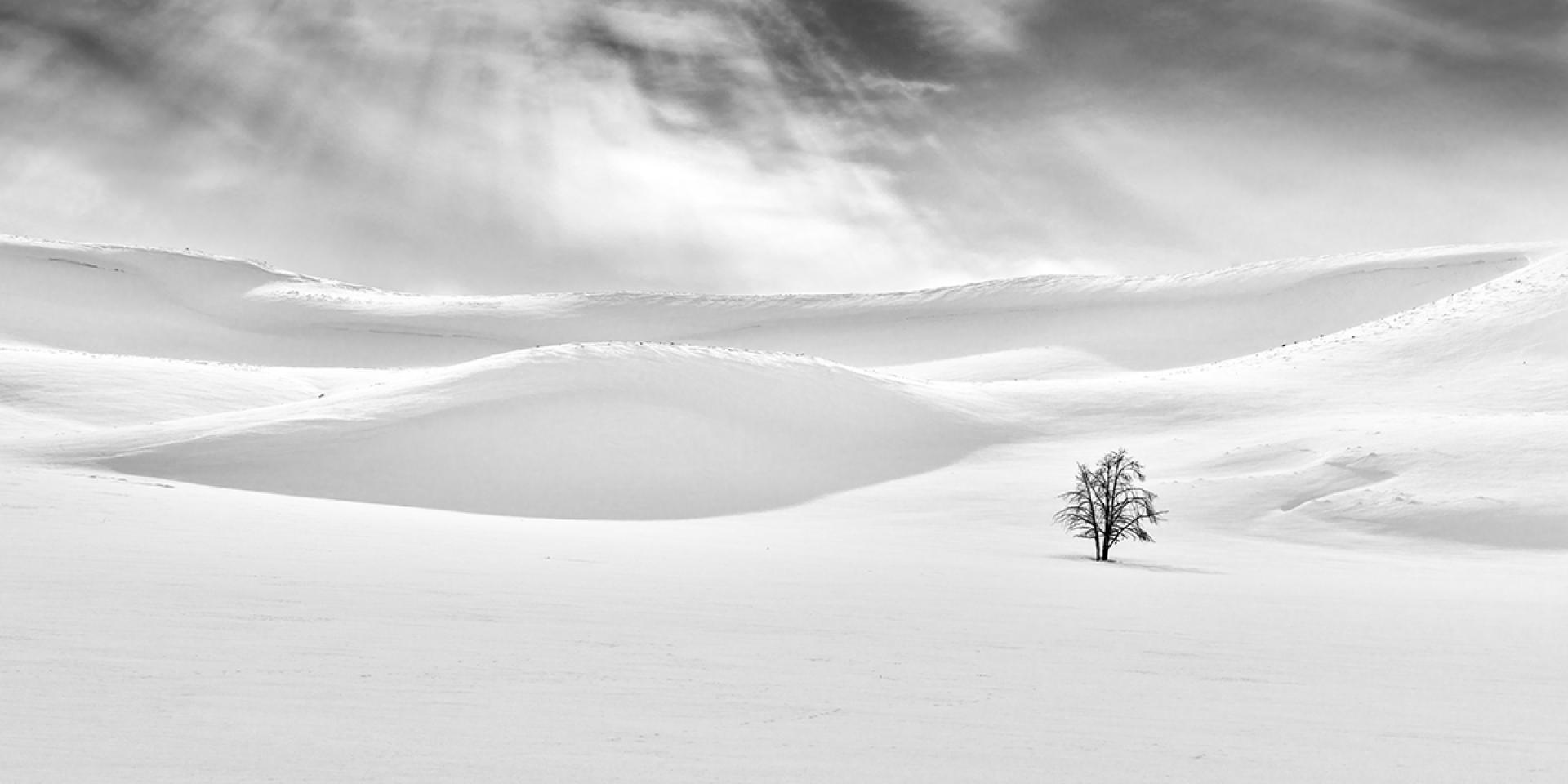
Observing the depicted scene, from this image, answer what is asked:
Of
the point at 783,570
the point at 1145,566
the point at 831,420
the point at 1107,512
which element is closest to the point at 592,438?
the point at 831,420

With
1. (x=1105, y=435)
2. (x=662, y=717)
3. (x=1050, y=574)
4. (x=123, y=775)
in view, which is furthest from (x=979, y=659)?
(x=1105, y=435)

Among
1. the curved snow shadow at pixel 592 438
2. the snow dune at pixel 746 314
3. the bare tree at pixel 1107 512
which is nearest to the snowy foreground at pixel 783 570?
the curved snow shadow at pixel 592 438

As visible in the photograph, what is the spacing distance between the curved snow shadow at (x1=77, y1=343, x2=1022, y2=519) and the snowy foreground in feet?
0.41

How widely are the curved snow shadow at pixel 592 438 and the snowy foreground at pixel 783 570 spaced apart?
13 centimetres

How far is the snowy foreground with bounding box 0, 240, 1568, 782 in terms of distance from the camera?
5.18m

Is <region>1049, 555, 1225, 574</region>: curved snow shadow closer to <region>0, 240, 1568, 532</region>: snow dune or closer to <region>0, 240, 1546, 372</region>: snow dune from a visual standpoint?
<region>0, 240, 1568, 532</region>: snow dune

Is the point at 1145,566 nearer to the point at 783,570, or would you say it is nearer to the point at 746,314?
the point at 783,570

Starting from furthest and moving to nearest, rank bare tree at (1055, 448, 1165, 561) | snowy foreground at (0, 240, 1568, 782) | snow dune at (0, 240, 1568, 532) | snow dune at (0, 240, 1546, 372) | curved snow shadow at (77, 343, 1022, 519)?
snow dune at (0, 240, 1546, 372) < curved snow shadow at (77, 343, 1022, 519) < snow dune at (0, 240, 1568, 532) < bare tree at (1055, 448, 1165, 561) < snowy foreground at (0, 240, 1568, 782)

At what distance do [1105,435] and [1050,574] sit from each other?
65.5ft

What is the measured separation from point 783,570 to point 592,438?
16.3m

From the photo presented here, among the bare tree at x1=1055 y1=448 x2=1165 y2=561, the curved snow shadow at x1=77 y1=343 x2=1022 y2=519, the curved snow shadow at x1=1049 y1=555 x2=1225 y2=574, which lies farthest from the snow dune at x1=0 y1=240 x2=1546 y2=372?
the curved snow shadow at x1=1049 y1=555 x2=1225 y2=574

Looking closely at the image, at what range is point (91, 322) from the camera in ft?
226

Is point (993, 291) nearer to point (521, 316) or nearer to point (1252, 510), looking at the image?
point (521, 316)

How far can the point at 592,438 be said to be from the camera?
2836 cm
